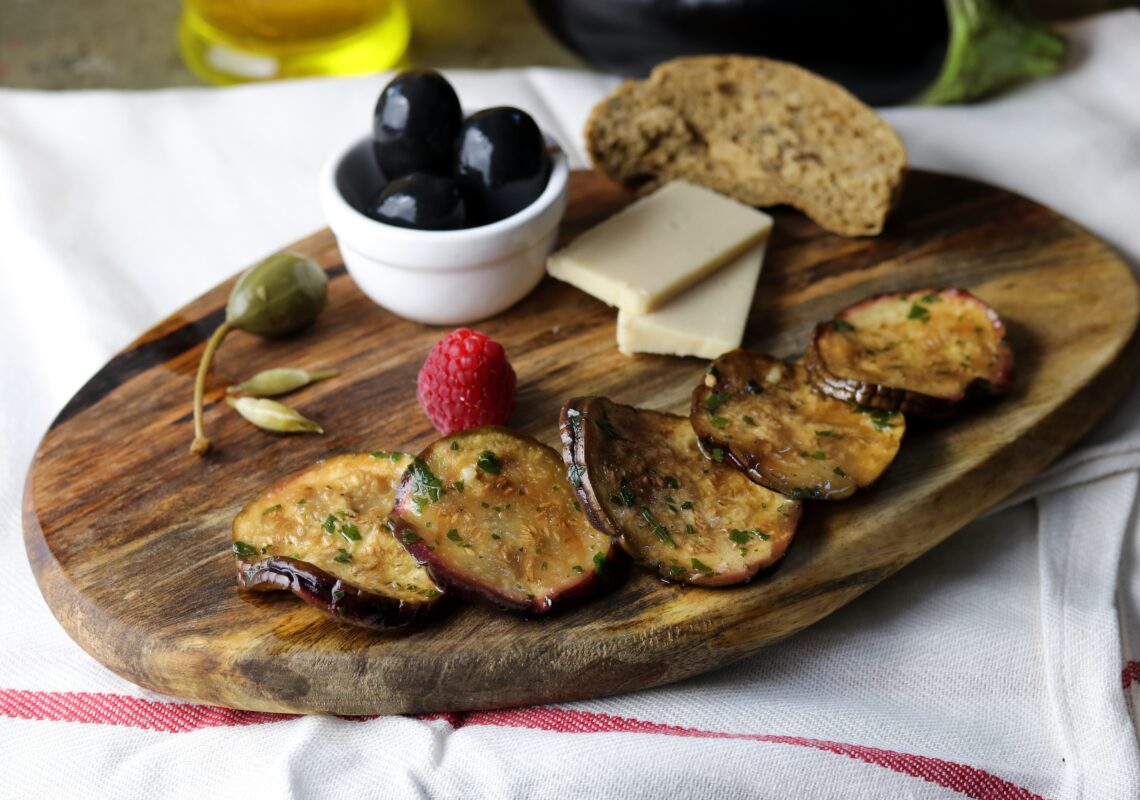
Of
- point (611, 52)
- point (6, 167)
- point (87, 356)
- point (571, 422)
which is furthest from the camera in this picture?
point (611, 52)

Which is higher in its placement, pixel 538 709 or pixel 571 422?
pixel 571 422

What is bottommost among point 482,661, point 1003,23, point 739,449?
point 482,661

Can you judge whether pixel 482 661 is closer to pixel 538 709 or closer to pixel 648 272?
pixel 538 709

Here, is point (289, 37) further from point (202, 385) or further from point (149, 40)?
point (202, 385)

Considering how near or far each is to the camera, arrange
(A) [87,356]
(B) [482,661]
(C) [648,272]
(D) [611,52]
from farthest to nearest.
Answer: (D) [611,52]
(A) [87,356]
(C) [648,272]
(B) [482,661]

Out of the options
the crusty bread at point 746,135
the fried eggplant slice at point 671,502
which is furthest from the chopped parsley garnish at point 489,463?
the crusty bread at point 746,135

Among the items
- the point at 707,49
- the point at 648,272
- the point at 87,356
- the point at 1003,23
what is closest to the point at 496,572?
the point at 648,272

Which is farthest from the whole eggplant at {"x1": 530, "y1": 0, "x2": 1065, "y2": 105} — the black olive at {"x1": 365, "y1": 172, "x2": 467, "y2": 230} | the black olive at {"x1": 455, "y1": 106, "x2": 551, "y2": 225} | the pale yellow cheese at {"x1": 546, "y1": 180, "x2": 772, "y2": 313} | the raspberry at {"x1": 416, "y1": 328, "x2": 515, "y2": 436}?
the raspberry at {"x1": 416, "y1": 328, "x2": 515, "y2": 436}
